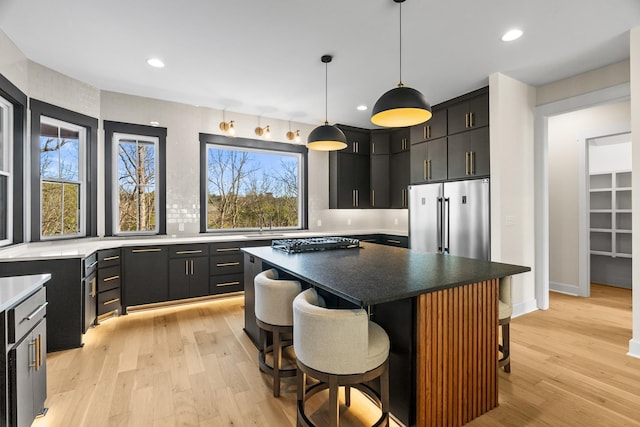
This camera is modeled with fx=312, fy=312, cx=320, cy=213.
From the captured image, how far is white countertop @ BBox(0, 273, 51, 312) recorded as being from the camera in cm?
148

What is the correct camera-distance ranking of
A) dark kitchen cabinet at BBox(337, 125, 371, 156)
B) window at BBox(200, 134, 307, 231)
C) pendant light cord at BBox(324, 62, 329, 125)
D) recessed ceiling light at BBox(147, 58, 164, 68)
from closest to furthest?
recessed ceiling light at BBox(147, 58, 164, 68) → pendant light cord at BBox(324, 62, 329, 125) → window at BBox(200, 134, 307, 231) → dark kitchen cabinet at BBox(337, 125, 371, 156)

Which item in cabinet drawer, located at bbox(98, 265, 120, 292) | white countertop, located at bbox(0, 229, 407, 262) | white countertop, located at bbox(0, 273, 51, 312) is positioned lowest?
cabinet drawer, located at bbox(98, 265, 120, 292)

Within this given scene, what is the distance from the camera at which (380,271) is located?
6.50 ft

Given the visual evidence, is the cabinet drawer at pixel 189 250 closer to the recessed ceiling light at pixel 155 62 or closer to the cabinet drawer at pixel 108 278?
the cabinet drawer at pixel 108 278

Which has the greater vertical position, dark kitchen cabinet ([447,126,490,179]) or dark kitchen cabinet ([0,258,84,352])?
dark kitchen cabinet ([447,126,490,179])

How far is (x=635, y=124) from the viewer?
2.74m

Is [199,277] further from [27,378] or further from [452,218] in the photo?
[452,218]

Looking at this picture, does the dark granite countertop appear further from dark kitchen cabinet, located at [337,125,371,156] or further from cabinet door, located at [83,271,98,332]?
dark kitchen cabinet, located at [337,125,371,156]

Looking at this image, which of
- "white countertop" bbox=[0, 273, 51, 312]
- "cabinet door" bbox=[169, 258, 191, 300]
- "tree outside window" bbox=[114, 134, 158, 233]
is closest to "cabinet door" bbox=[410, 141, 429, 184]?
"cabinet door" bbox=[169, 258, 191, 300]

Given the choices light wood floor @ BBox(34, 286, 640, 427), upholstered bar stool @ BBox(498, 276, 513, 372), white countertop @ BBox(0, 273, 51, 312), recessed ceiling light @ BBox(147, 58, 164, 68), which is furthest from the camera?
recessed ceiling light @ BBox(147, 58, 164, 68)

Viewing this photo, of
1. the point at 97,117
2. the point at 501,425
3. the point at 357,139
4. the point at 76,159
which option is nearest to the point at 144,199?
the point at 76,159

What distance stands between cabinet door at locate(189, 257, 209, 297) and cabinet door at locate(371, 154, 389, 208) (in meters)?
3.18

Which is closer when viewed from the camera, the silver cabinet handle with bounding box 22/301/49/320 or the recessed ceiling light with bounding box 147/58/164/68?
the silver cabinet handle with bounding box 22/301/49/320

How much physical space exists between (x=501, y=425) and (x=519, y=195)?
2.86 meters
